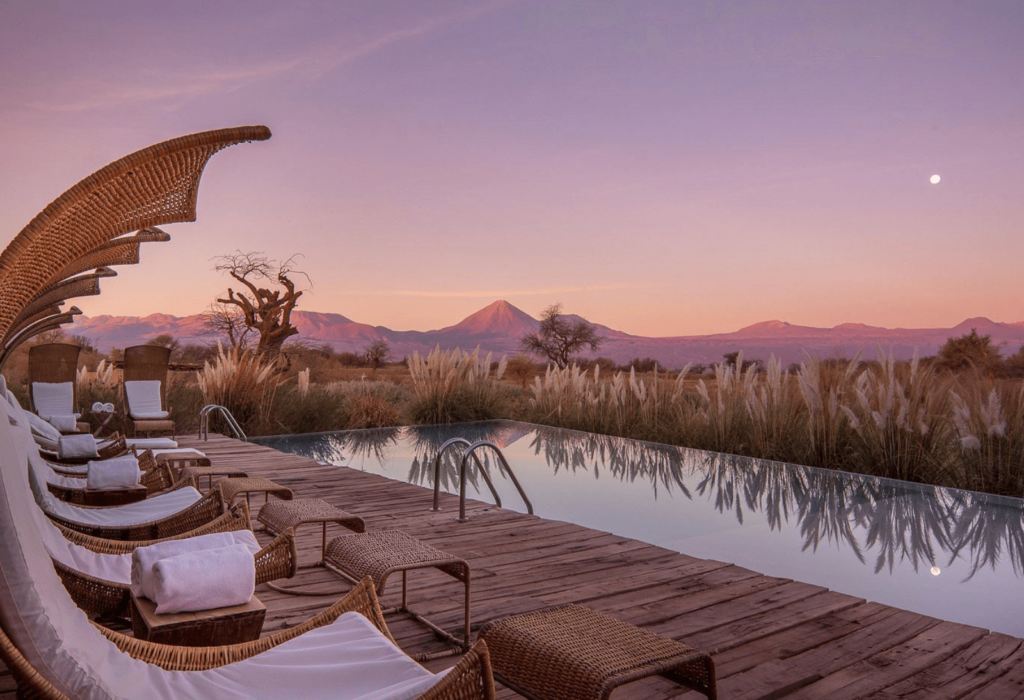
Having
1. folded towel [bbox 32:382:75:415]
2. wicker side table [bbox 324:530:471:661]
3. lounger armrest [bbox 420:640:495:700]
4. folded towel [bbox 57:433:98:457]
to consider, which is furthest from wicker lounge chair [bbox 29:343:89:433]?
lounger armrest [bbox 420:640:495:700]

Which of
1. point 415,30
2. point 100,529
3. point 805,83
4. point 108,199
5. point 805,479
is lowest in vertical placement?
point 805,479

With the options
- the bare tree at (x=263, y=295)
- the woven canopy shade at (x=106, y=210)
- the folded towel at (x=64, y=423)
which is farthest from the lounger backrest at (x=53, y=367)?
the woven canopy shade at (x=106, y=210)

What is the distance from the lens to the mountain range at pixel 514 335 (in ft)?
30.9

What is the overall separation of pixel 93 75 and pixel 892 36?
11.8 meters

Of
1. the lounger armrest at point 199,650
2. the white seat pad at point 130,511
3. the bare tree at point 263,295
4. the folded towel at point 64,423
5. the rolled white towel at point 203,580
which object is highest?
the bare tree at point 263,295

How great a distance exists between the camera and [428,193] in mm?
16812

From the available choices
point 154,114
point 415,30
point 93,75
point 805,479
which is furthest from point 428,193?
point 805,479

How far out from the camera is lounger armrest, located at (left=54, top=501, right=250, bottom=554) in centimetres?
276

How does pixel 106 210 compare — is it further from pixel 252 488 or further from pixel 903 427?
pixel 903 427

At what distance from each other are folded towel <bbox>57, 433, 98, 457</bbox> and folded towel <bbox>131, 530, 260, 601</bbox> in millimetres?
3534

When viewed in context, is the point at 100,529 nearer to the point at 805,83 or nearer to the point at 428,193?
the point at 805,83

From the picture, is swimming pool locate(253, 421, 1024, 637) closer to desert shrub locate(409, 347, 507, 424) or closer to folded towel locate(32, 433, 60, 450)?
desert shrub locate(409, 347, 507, 424)

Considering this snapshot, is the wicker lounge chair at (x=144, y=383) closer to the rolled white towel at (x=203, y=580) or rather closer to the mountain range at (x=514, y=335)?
the mountain range at (x=514, y=335)

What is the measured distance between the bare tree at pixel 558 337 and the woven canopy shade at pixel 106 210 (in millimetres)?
24291
